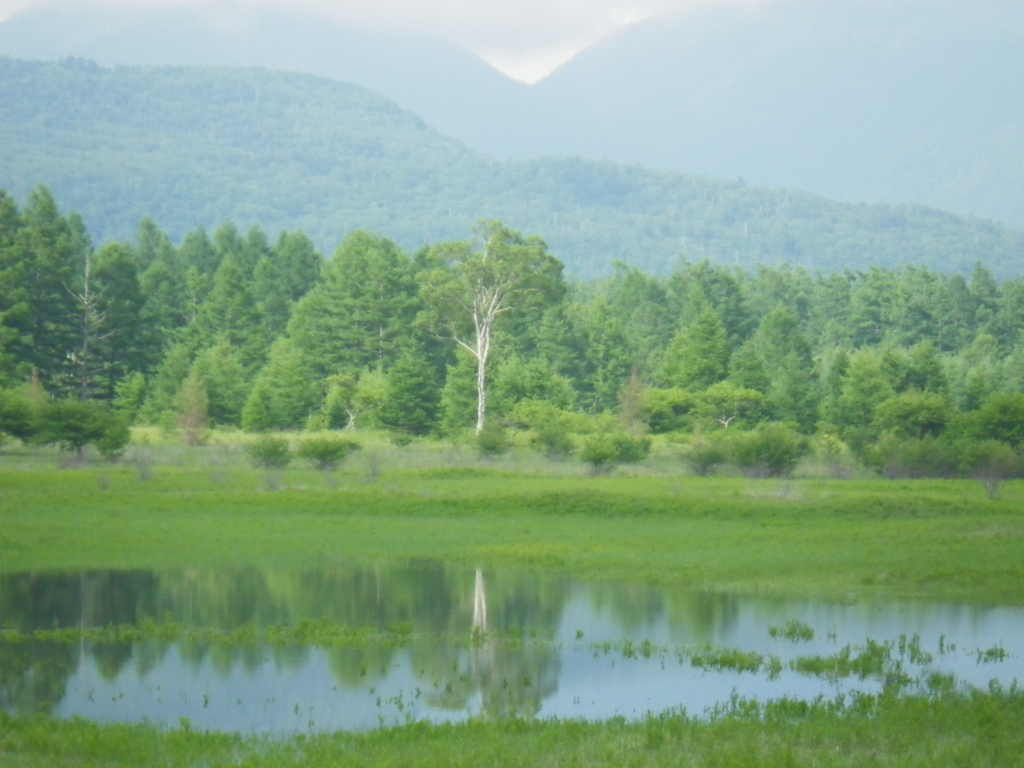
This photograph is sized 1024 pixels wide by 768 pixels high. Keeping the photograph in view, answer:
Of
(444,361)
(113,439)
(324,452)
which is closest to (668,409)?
(444,361)

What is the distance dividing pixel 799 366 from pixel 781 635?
4830 cm

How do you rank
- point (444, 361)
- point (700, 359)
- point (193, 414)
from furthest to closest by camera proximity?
point (444, 361) < point (700, 359) < point (193, 414)

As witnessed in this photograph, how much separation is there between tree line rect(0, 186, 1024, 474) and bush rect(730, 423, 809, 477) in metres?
0.13

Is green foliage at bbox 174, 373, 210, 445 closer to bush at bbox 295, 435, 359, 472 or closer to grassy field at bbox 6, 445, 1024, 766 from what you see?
grassy field at bbox 6, 445, 1024, 766

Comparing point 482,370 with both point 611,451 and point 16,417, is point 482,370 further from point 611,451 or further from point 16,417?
point 16,417

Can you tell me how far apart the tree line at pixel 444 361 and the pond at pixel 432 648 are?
1896 cm

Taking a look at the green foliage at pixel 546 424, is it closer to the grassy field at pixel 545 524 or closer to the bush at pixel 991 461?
the grassy field at pixel 545 524

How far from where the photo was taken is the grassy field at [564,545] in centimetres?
1149

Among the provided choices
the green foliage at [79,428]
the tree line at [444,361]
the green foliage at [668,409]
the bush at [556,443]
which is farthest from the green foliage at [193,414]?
the green foliage at [668,409]

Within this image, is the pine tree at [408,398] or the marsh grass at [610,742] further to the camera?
the pine tree at [408,398]

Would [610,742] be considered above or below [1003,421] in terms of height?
below

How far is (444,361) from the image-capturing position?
72.2 m

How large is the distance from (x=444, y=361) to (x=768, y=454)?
115ft

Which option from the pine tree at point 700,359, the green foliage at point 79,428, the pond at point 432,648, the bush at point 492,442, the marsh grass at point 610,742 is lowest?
the pond at point 432,648
